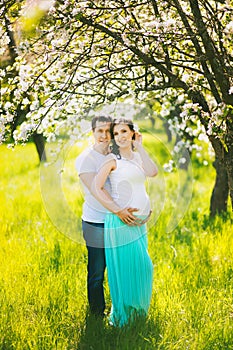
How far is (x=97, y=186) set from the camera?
3855mm

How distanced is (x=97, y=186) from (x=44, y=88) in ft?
2.91

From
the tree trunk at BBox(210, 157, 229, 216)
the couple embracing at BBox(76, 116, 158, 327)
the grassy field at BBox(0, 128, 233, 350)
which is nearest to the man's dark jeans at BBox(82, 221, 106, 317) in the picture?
the couple embracing at BBox(76, 116, 158, 327)

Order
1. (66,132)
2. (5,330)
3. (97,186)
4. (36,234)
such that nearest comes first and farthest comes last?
(97,186), (5,330), (66,132), (36,234)

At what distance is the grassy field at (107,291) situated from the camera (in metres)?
4.02

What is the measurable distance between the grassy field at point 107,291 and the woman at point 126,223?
178 mm

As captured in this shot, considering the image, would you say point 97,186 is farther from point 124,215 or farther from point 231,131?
point 231,131

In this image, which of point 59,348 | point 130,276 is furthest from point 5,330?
point 130,276

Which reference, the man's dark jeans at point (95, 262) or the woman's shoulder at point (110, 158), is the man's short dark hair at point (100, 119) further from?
the man's dark jeans at point (95, 262)

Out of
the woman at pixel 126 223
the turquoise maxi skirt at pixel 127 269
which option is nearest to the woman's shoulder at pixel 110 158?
the woman at pixel 126 223

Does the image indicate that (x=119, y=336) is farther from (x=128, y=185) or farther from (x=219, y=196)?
(x=219, y=196)

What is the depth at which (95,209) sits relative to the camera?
4.05 meters

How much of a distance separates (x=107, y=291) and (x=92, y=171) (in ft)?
4.55

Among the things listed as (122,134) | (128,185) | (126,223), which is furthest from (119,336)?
(122,134)

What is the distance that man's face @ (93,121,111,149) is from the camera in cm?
394
